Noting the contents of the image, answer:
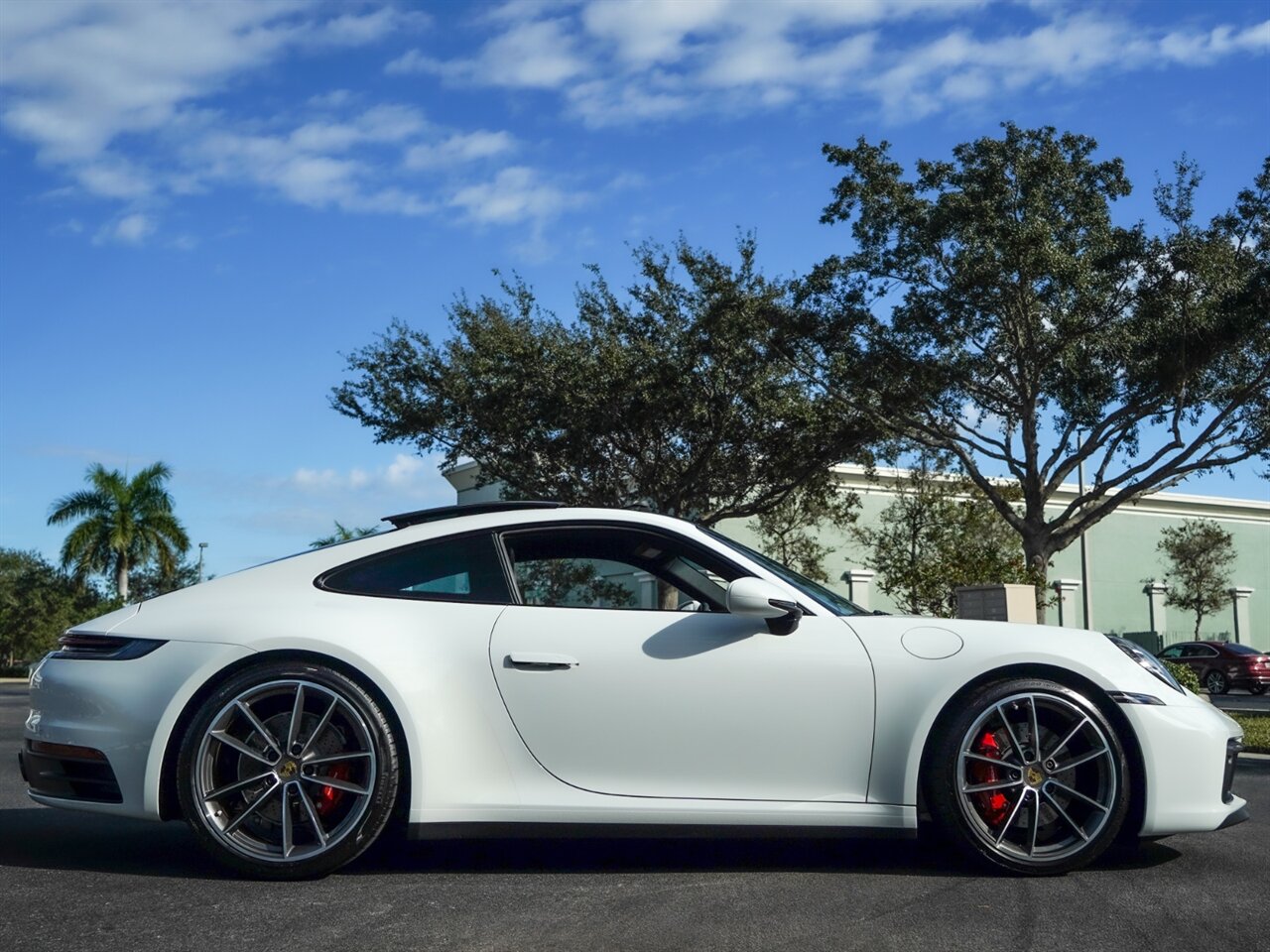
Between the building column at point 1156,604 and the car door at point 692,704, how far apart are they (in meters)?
53.7

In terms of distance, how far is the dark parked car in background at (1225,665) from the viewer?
105ft

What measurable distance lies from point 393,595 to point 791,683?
1.47 meters

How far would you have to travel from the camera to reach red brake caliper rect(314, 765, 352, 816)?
182 inches

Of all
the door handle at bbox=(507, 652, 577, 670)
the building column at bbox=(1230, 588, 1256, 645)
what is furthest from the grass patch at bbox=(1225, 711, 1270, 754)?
the building column at bbox=(1230, 588, 1256, 645)

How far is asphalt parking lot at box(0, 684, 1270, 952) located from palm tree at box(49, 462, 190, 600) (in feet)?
163

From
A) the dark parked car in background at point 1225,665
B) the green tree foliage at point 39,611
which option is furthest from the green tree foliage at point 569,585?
the green tree foliage at point 39,611

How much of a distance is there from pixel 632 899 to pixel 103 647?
6.94 feet

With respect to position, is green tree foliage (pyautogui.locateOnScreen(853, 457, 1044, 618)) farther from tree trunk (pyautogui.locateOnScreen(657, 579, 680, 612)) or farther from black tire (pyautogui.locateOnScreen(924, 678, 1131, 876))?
tree trunk (pyautogui.locateOnScreen(657, 579, 680, 612))

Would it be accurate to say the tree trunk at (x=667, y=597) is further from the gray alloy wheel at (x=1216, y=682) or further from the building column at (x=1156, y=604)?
the building column at (x=1156, y=604)

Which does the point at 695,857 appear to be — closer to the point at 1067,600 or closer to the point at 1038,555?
the point at 1038,555

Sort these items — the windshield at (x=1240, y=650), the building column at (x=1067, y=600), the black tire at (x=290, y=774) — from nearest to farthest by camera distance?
the black tire at (x=290, y=774) → the windshield at (x=1240, y=650) → the building column at (x=1067, y=600)

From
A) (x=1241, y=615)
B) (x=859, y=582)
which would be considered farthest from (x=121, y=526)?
(x=1241, y=615)

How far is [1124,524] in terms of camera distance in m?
55.7

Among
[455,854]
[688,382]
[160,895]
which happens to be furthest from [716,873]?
[688,382]
